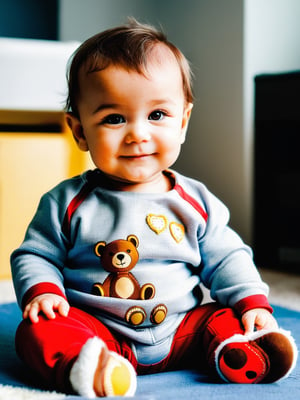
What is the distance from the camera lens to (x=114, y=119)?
2.73 ft

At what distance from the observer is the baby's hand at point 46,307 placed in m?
0.77

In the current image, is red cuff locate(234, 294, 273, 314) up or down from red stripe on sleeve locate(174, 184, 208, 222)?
down

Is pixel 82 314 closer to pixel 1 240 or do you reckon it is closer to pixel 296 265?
pixel 1 240

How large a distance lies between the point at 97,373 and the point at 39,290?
17 cm

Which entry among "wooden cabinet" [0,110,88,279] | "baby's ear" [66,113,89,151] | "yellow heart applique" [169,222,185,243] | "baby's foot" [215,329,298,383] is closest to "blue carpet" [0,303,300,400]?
"baby's foot" [215,329,298,383]

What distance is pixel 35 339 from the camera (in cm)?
75

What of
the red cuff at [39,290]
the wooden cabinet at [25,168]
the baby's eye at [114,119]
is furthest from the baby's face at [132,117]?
the wooden cabinet at [25,168]

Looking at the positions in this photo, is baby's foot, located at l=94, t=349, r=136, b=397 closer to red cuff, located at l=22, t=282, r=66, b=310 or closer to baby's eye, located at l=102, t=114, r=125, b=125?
red cuff, located at l=22, t=282, r=66, b=310

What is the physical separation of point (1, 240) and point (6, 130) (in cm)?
30

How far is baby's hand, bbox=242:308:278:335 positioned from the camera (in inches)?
32.2

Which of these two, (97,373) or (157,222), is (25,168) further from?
(97,373)

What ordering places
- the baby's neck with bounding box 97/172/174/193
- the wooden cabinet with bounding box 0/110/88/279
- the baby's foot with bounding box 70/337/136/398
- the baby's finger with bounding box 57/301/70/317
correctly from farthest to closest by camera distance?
the wooden cabinet with bounding box 0/110/88/279 → the baby's neck with bounding box 97/172/174/193 → the baby's finger with bounding box 57/301/70/317 → the baby's foot with bounding box 70/337/136/398

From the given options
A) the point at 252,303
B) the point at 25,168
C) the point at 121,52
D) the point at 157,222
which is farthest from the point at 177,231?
the point at 25,168

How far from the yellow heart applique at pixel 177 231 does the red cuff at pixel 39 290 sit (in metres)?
0.17
